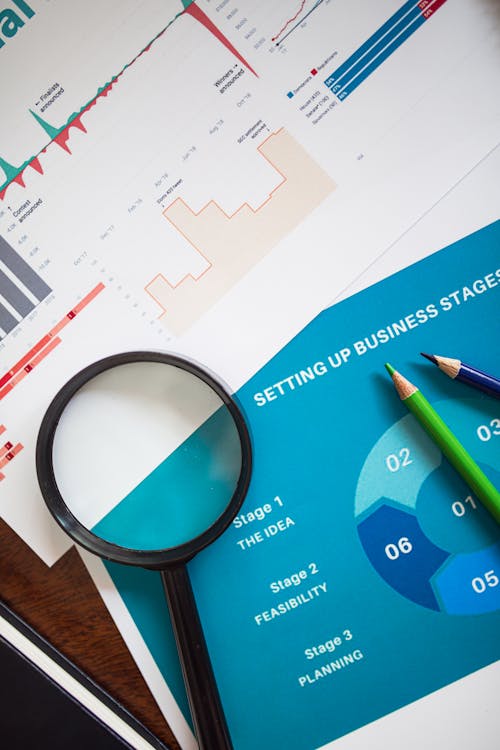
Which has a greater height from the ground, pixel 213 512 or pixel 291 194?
pixel 291 194

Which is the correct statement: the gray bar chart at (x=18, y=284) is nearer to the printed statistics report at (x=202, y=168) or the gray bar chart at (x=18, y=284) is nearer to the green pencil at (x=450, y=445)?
the printed statistics report at (x=202, y=168)

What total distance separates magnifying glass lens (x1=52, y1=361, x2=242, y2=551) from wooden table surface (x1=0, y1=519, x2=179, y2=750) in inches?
3.7

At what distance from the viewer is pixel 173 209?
30.8 inches

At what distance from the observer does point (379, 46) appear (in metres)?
0.77

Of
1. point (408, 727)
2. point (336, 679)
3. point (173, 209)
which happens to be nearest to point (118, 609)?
point (336, 679)

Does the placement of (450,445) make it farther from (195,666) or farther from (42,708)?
(42,708)

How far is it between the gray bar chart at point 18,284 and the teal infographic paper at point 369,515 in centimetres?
29

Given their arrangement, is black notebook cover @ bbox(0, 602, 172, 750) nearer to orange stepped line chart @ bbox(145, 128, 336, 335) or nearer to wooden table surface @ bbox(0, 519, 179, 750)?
wooden table surface @ bbox(0, 519, 179, 750)

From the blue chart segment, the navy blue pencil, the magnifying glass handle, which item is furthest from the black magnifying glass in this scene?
the blue chart segment

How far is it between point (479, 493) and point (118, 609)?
47cm

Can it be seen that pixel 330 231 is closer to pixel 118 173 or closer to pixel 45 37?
pixel 118 173

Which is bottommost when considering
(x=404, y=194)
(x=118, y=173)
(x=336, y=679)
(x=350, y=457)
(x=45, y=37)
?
(x=336, y=679)

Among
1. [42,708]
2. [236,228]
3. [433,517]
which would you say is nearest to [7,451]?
[42,708]

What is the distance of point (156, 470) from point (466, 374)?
1.30 ft
